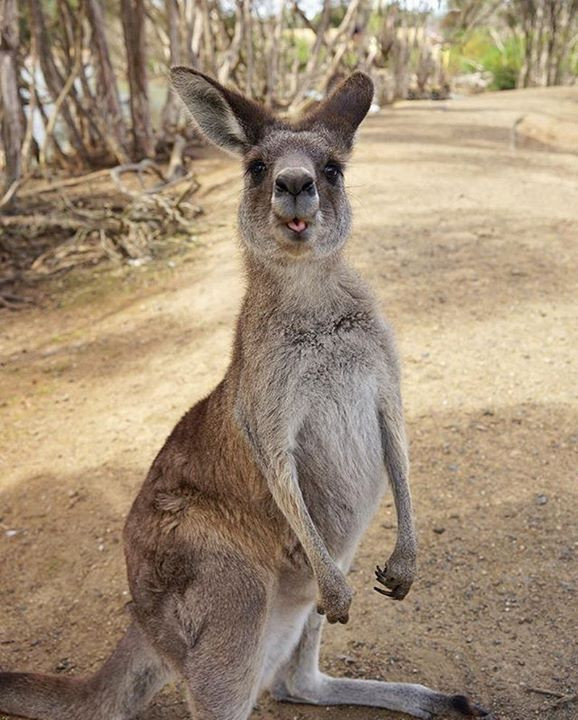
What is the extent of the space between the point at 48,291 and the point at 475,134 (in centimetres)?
656

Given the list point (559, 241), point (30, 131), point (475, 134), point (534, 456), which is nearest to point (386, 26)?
point (475, 134)

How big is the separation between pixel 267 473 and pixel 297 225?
27.0 inches

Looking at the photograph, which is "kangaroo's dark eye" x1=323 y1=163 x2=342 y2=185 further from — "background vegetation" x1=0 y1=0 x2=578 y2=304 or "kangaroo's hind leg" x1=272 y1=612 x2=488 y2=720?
"background vegetation" x1=0 y1=0 x2=578 y2=304

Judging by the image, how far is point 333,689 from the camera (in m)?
2.70

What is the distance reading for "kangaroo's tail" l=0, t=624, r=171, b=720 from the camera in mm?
2383

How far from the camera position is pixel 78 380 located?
16.3ft

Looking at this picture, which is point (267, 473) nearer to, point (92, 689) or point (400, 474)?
point (400, 474)

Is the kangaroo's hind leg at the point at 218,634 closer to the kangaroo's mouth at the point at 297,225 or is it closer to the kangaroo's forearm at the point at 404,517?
the kangaroo's forearm at the point at 404,517

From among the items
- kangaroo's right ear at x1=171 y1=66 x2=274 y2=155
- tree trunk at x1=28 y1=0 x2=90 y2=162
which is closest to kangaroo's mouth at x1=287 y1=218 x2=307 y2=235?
kangaroo's right ear at x1=171 y1=66 x2=274 y2=155

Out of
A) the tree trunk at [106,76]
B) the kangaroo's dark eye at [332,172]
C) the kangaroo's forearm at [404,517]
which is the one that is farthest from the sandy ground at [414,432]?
the tree trunk at [106,76]

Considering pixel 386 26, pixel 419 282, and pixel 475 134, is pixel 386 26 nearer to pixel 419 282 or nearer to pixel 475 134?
pixel 475 134

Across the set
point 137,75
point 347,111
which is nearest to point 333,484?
point 347,111

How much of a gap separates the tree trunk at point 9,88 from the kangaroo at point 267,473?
4962 millimetres

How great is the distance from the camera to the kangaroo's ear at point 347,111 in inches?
99.9
